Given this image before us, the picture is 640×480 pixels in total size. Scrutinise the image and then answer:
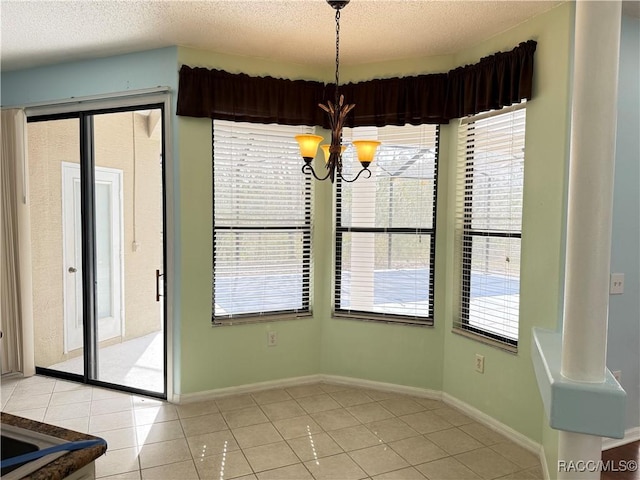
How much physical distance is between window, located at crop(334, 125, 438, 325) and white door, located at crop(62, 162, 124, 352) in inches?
82.1

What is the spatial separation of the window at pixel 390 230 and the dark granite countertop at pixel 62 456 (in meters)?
2.79

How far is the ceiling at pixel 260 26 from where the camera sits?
106 inches

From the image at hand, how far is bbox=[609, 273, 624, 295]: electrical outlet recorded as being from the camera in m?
2.72

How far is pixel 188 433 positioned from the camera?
9.88 feet

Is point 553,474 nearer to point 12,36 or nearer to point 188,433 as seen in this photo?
point 188,433

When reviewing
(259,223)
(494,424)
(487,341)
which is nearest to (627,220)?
(487,341)

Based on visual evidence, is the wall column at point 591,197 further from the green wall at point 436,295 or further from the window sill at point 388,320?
the window sill at point 388,320

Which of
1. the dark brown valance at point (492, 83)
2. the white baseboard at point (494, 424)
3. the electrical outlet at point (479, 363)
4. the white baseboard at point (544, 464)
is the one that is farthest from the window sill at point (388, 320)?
the dark brown valance at point (492, 83)

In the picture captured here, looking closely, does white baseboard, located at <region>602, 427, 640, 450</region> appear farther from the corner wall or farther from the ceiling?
the ceiling

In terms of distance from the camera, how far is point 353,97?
12.0 ft

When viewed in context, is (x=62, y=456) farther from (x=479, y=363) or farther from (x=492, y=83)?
(x=492, y=83)

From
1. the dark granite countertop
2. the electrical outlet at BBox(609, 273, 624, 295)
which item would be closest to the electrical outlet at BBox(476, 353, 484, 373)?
the electrical outlet at BBox(609, 273, 624, 295)

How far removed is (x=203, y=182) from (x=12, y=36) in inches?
64.9

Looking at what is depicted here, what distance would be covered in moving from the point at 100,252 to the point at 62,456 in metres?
3.23
